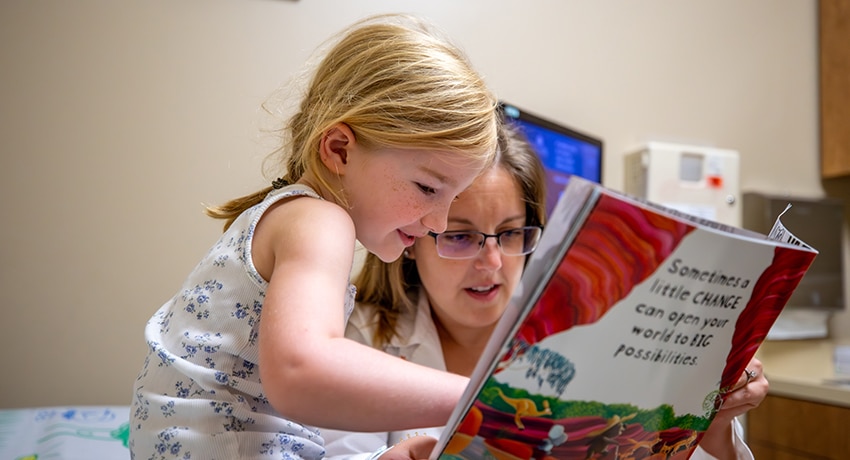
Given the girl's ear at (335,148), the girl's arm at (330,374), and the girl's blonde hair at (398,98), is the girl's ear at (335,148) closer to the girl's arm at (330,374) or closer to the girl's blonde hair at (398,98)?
the girl's blonde hair at (398,98)

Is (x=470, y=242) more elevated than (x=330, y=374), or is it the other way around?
(x=330, y=374)

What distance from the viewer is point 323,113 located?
2.76 ft

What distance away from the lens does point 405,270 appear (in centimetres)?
148

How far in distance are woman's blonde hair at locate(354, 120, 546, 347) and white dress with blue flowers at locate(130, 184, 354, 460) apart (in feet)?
Result: 2.04

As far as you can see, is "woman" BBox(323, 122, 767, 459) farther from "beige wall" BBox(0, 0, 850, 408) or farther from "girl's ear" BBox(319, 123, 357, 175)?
"beige wall" BBox(0, 0, 850, 408)

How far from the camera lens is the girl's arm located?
1.75ft

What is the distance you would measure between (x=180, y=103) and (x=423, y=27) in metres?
1.33

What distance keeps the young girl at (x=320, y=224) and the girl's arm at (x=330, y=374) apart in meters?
0.02

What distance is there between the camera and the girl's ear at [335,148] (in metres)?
0.82

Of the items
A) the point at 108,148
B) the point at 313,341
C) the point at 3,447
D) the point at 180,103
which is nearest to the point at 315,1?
the point at 180,103

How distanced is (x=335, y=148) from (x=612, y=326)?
431mm

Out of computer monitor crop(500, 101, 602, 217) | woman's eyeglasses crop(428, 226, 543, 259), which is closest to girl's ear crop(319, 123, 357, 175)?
woman's eyeglasses crop(428, 226, 543, 259)

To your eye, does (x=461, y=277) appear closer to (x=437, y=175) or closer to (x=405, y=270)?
(x=405, y=270)

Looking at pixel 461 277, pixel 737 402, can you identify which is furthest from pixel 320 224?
pixel 461 277
